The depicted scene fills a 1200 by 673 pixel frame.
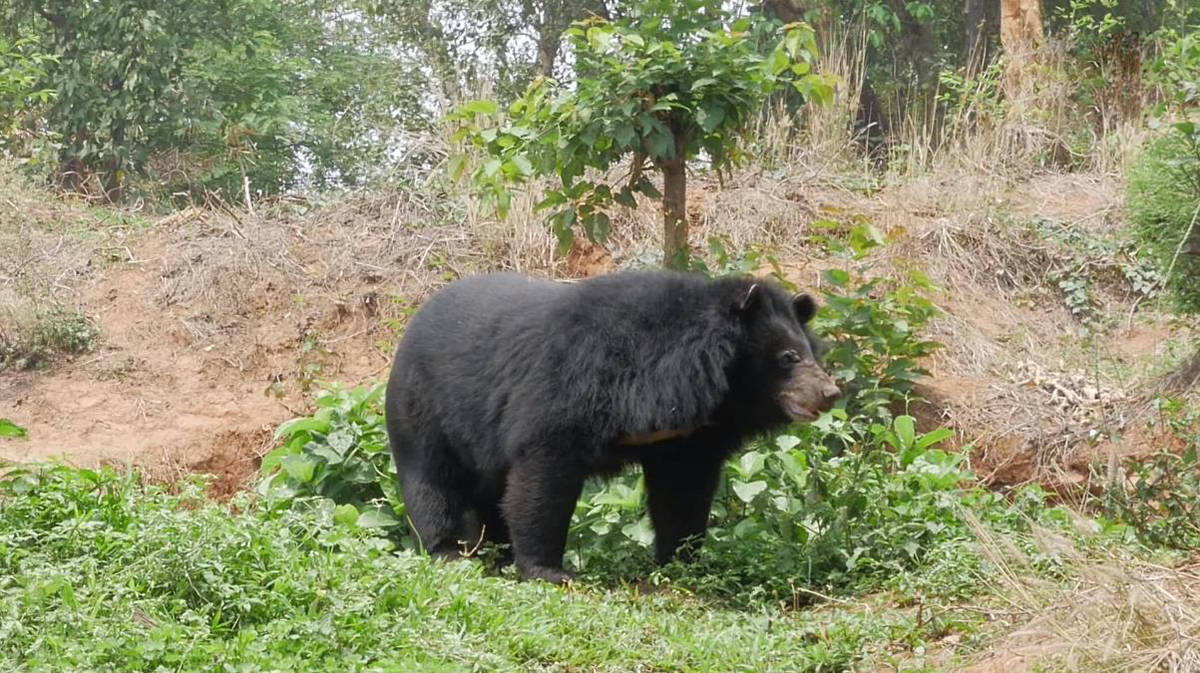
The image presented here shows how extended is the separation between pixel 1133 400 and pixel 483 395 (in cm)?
390

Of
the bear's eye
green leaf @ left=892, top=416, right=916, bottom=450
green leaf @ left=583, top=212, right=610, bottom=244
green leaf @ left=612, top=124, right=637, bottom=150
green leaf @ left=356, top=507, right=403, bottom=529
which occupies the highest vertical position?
green leaf @ left=612, top=124, right=637, bottom=150

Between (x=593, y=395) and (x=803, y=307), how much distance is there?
3.49 feet

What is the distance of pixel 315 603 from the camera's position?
14.6 feet

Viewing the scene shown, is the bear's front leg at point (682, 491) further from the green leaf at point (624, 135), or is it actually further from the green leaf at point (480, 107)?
the green leaf at point (480, 107)

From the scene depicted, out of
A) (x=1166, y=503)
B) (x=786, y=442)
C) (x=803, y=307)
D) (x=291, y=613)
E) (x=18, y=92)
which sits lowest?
(x=786, y=442)

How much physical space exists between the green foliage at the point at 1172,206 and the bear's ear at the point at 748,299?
1961 mm

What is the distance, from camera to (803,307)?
20.7 ft

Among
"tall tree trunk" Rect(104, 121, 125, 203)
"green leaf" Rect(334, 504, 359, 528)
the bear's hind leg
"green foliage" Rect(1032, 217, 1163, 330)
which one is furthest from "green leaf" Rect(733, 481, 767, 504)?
"tall tree trunk" Rect(104, 121, 125, 203)

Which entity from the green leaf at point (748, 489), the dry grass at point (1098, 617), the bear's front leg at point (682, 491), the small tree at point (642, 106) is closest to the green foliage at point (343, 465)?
the bear's front leg at point (682, 491)

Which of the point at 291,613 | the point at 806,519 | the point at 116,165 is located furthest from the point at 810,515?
the point at 116,165

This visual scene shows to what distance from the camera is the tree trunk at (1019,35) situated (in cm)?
1390

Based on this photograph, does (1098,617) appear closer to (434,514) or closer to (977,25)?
(434,514)

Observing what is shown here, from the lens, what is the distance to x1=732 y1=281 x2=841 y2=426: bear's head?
6016 mm

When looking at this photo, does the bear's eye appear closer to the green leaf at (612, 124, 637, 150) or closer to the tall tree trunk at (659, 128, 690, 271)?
the green leaf at (612, 124, 637, 150)
